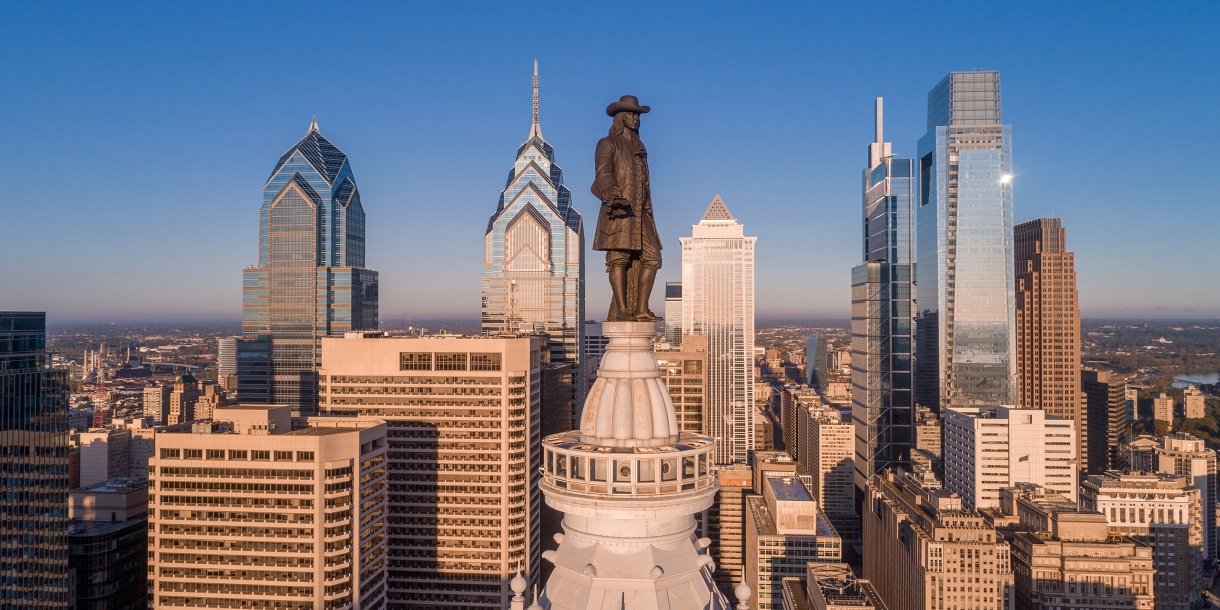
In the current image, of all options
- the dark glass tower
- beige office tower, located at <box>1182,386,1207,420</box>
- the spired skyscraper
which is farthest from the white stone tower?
the spired skyscraper

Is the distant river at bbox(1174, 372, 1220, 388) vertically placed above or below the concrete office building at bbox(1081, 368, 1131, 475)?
above

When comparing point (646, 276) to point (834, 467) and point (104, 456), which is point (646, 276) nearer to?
point (104, 456)

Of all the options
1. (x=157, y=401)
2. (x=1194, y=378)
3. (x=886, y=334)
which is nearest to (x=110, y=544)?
(x=157, y=401)

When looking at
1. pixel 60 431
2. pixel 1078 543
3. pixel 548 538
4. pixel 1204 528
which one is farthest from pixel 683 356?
pixel 60 431

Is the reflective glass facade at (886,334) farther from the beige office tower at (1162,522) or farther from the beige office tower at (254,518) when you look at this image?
the beige office tower at (254,518)

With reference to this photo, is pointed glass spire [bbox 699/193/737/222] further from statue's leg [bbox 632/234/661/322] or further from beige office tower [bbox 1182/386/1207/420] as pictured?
statue's leg [bbox 632/234/661/322]

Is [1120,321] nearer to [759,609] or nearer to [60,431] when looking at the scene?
[759,609]

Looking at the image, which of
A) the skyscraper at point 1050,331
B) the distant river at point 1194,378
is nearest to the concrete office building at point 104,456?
the skyscraper at point 1050,331
